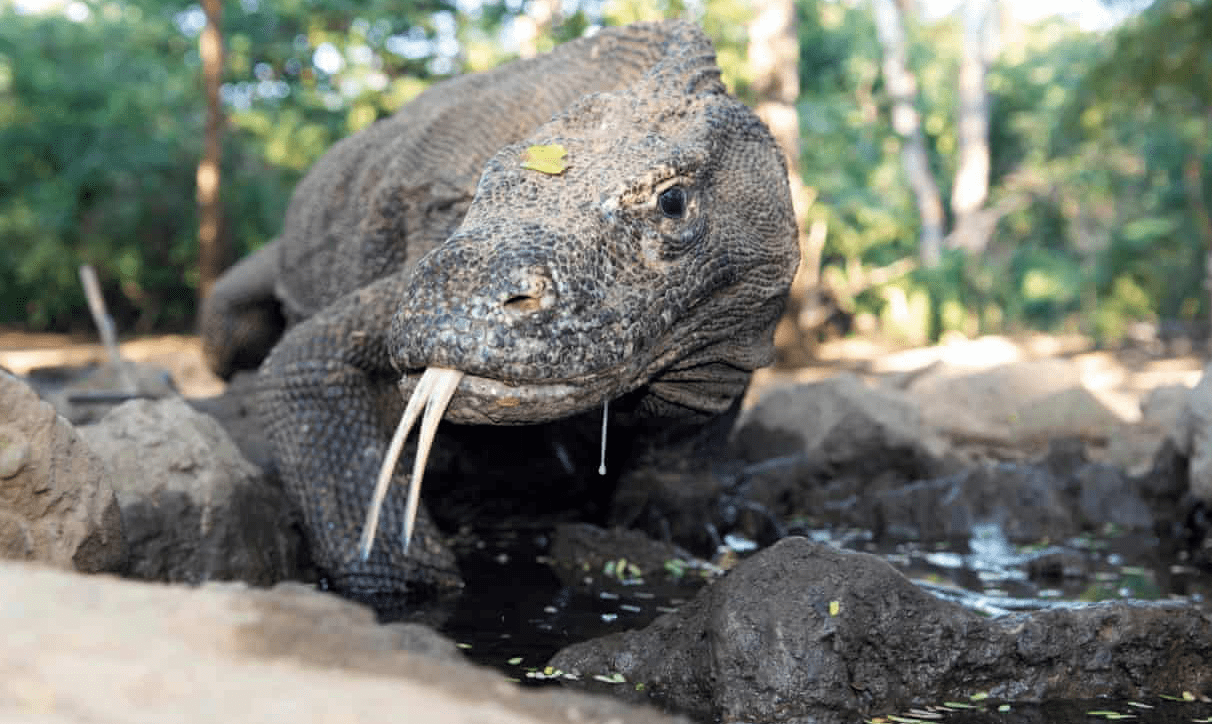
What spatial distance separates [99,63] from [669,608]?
1697 centimetres

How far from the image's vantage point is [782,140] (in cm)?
1093

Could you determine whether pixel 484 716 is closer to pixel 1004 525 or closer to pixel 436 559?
pixel 436 559

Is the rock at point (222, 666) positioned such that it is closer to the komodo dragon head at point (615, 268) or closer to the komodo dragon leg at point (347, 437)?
the komodo dragon head at point (615, 268)

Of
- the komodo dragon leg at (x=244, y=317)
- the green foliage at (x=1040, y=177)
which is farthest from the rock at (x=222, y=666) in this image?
the green foliage at (x=1040, y=177)

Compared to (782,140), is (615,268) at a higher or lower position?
lower

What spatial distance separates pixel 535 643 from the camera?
3012 millimetres

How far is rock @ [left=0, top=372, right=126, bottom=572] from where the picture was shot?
2484 millimetres

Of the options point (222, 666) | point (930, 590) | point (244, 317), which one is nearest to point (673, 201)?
point (930, 590)

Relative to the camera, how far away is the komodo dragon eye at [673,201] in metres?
3.03

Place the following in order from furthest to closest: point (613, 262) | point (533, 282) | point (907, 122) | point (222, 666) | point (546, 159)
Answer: point (907, 122)
point (546, 159)
point (613, 262)
point (533, 282)
point (222, 666)

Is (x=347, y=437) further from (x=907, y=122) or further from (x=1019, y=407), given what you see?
(x=907, y=122)

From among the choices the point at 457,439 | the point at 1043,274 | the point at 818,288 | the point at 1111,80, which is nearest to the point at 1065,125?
the point at 1111,80

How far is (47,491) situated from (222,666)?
1.37m

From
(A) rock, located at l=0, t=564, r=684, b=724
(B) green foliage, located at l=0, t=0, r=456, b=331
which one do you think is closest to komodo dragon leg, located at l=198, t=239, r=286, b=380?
(A) rock, located at l=0, t=564, r=684, b=724
